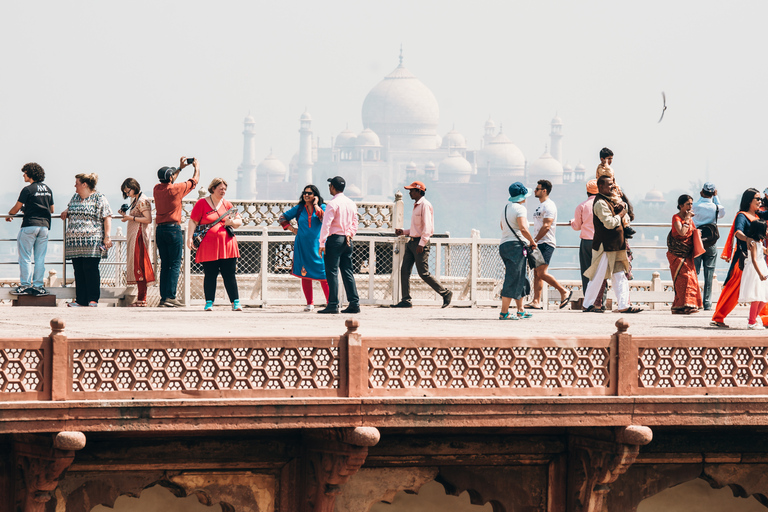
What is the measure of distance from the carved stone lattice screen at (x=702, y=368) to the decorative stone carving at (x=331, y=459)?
2.03m

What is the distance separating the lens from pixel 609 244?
12555 mm

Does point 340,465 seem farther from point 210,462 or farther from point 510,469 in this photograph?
point 510,469

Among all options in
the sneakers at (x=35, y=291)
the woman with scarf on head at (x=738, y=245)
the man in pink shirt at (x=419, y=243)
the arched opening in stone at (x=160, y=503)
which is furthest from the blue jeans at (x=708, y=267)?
the sneakers at (x=35, y=291)

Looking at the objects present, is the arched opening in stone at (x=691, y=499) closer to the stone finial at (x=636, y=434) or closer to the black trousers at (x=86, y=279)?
the stone finial at (x=636, y=434)

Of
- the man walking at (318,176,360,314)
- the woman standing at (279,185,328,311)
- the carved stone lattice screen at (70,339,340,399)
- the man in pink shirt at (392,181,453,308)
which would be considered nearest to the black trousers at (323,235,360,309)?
the man walking at (318,176,360,314)

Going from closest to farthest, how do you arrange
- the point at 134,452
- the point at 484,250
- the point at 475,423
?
the point at 475,423 → the point at 134,452 → the point at 484,250

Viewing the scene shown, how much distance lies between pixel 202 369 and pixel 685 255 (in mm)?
7144

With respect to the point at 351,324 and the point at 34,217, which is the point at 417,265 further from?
the point at 351,324

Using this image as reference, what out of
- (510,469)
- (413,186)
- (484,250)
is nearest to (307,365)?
(510,469)

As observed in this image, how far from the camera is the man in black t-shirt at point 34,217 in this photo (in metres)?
13.0

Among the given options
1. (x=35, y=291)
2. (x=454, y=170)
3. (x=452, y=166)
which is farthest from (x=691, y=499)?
(x=452, y=166)

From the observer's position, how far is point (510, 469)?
9.66m

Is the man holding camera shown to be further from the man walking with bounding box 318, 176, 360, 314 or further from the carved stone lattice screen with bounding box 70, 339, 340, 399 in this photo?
the carved stone lattice screen with bounding box 70, 339, 340, 399

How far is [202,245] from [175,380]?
4621 mm
